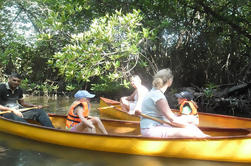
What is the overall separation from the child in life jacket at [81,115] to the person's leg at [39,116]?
88 cm

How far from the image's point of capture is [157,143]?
3.89 meters

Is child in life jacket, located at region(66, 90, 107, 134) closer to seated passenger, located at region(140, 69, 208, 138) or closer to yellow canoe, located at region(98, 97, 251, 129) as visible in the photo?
seated passenger, located at region(140, 69, 208, 138)

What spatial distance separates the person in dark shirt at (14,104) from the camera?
510 centimetres

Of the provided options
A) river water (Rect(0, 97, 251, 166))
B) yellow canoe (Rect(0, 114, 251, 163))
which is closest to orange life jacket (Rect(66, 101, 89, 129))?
yellow canoe (Rect(0, 114, 251, 163))

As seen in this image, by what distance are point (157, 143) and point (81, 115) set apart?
133cm

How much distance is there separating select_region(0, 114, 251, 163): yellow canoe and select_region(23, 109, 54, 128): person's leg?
0.42 m

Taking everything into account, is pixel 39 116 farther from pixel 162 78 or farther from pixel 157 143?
pixel 162 78

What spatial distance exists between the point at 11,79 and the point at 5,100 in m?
0.50


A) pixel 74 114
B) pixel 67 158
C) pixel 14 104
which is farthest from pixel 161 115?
pixel 14 104

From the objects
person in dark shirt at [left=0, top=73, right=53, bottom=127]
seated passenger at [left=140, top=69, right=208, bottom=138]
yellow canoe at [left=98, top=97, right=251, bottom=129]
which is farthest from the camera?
yellow canoe at [left=98, top=97, right=251, bottom=129]

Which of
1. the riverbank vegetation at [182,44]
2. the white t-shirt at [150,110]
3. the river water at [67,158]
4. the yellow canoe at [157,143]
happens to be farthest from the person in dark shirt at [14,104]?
the white t-shirt at [150,110]

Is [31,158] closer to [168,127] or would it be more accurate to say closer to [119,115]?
[168,127]

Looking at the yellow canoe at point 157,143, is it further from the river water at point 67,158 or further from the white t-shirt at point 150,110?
the white t-shirt at point 150,110

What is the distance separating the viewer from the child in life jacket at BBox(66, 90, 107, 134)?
4219mm
